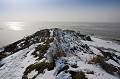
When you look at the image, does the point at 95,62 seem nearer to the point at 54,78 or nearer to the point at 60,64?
the point at 60,64

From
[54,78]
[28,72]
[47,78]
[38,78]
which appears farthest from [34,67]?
[54,78]

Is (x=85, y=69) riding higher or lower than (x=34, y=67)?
higher

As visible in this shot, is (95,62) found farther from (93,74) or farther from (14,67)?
(14,67)

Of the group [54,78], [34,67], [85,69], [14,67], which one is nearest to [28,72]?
[34,67]

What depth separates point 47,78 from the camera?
10484 mm

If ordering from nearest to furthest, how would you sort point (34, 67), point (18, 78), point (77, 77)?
point (77, 77) < point (18, 78) < point (34, 67)

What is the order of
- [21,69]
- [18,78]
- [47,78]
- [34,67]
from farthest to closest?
[21,69]
[34,67]
[18,78]
[47,78]

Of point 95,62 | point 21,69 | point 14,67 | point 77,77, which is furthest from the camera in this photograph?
point 14,67

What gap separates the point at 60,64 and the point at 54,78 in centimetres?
200

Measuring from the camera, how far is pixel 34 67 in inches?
541

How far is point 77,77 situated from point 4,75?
8864mm

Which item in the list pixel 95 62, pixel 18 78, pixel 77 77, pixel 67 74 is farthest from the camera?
pixel 18 78

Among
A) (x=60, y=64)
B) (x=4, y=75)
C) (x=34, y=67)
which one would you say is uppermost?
(x=60, y=64)

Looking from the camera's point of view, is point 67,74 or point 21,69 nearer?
point 67,74
